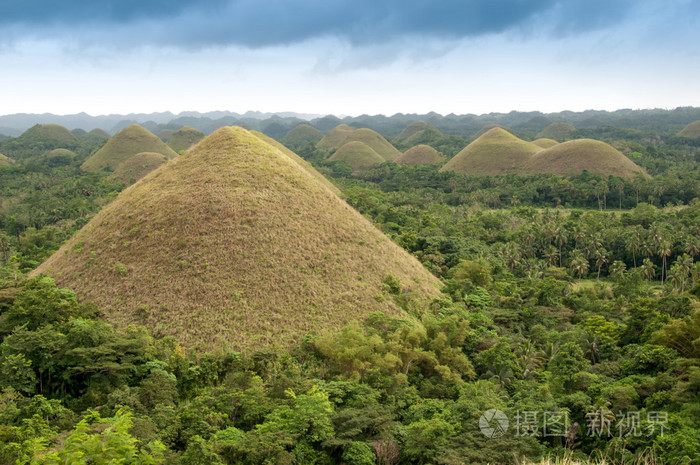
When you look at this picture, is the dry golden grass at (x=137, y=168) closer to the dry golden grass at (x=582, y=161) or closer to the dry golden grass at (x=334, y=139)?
the dry golden grass at (x=582, y=161)

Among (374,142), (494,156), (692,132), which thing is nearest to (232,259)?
(494,156)

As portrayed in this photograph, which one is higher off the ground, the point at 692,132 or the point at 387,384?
the point at 692,132

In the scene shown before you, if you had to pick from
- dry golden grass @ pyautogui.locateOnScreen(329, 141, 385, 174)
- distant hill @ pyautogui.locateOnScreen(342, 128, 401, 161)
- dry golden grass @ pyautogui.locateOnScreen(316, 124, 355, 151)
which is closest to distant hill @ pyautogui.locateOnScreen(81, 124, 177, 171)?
dry golden grass @ pyautogui.locateOnScreen(329, 141, 385, 174)

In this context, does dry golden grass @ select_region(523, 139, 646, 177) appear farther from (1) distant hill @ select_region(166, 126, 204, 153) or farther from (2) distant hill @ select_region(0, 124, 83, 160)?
(2) distant hill @ select_region(0, 124, 83, 160)

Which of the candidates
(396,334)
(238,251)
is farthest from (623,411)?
(238,251)

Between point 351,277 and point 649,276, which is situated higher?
point 351,277

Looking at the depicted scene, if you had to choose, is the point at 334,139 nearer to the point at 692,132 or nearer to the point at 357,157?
the point at 357,157

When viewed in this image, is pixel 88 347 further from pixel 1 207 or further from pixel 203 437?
pixel 1 207
